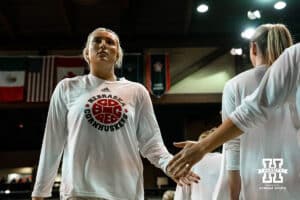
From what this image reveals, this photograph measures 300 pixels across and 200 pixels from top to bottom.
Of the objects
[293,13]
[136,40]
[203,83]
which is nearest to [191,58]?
[203,83]

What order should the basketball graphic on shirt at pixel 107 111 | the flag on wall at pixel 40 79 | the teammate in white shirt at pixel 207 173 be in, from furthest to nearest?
the flag on wall at pixel 40 79, the teammate in white shirt at pixel 207 173, the basketball graphic on shirt at pixel 107 111

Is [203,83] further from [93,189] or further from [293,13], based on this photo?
[93,189]

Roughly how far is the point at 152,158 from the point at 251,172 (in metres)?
0.58

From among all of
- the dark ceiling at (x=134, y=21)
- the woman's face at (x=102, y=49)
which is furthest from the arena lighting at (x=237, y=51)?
the woman's face at (x=102, y=49)

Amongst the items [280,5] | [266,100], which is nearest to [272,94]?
[266,100]

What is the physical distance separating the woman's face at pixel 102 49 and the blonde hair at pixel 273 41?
69cm

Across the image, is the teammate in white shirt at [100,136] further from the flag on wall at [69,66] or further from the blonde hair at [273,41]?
the flag on wall at [69,66]

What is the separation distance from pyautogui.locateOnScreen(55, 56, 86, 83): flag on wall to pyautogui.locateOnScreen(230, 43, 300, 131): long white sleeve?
26.2 feet

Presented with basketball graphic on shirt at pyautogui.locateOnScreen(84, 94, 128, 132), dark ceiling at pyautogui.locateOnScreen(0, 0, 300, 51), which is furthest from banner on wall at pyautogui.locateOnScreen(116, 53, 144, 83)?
basketball graphic on shirt at pyautogui.locateOnScreen(84, 94, 128, 132)

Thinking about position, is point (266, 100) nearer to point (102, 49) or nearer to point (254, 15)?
point (102, 49)

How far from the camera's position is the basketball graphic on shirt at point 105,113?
6.20 ft

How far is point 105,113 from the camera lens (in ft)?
6.27

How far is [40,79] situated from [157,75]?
2.31m

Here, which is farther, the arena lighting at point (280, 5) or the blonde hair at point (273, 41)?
the arena lighting at point (280, 5)
